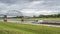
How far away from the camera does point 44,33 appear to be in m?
16.1

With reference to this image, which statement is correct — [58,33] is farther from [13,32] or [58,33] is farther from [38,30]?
[13,32]

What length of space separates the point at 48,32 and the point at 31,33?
1700mm

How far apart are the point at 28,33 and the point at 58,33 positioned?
2845 mm

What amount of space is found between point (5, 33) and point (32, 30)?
124 inches

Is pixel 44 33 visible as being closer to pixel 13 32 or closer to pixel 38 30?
pixel 38 30

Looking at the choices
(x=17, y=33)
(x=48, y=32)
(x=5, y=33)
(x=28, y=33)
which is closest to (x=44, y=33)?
(x=48, y=32)

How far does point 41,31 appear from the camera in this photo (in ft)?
54.9

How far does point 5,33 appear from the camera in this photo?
1539 centimetres

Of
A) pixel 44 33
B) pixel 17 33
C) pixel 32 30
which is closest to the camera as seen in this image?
pixel 17 33

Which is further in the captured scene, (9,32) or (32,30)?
(32,30)

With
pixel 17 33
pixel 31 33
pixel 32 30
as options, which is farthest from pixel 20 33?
pixel 32 30

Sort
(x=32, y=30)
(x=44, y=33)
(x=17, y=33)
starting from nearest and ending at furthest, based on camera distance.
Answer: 1. (x=17, y=33)
2. (x=44, y=33)
3. (x=32, y=30)

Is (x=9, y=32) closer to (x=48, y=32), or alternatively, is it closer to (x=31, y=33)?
(x=31, y=33)

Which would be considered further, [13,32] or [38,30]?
[38,30]
